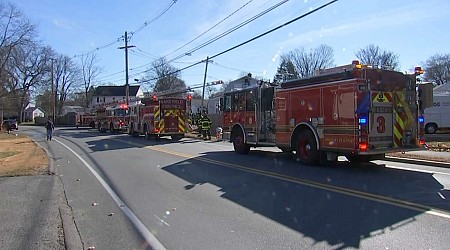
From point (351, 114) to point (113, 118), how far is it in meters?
34.9

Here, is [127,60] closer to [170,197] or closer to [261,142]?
[261,142]

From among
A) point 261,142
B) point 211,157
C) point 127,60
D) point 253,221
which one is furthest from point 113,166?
point 127,60

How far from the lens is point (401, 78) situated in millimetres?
11711

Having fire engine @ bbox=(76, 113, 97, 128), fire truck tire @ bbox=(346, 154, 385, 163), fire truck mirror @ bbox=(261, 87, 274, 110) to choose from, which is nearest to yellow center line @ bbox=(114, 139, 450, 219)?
fire truck tire @ bbox=(346, 154, 385, 163)

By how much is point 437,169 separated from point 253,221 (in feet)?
25.4

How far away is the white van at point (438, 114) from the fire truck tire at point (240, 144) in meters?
20.1

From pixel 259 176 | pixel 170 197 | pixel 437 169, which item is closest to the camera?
pixel 170 197

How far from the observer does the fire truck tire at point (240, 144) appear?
56.6 ft

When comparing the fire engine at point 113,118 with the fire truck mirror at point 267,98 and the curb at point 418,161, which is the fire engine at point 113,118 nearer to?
the fire truck mirror at point 267,98

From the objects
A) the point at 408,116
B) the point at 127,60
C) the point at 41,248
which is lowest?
the point at 41,248

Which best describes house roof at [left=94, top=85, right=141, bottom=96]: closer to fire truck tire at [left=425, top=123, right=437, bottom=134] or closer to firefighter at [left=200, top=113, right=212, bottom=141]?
firefighter at [left=200, top=113, right=212, bottom=141]

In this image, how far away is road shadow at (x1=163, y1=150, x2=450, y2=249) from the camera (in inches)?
239

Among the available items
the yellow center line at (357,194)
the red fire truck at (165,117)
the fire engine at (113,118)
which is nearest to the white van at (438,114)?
the red fire truck at (165,117)

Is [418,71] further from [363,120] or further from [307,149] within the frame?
[307,149]
